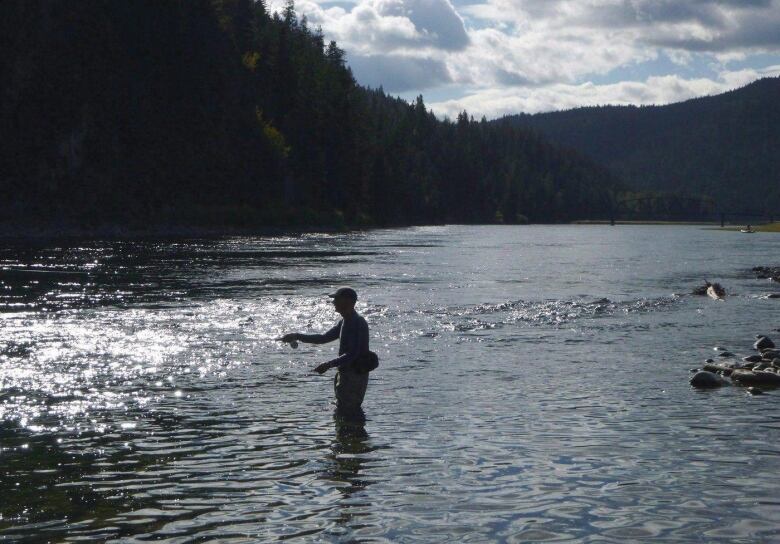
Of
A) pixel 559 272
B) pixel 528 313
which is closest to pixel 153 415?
pixel 528 313

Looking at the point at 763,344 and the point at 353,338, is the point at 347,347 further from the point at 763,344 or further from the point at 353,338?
the point at 763,344

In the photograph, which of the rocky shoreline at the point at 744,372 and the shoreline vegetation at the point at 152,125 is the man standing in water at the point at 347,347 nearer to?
the rocky shoreline at the point at 744,372

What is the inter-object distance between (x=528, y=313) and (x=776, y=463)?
20.1 meters

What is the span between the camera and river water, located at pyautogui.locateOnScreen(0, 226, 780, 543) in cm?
994

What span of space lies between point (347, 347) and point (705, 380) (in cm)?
850

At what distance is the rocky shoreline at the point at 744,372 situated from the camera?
18.6m

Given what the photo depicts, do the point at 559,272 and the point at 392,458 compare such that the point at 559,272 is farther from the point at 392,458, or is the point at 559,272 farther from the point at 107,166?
the point at 107,166

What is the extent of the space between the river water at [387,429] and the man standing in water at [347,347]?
1.51 feet

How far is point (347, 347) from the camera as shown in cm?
1402

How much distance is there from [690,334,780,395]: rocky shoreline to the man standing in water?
802cm

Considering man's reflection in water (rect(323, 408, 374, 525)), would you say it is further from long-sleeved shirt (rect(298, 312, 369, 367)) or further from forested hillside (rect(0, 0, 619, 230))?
forested hillside (rect(0, 0, 619, 230))

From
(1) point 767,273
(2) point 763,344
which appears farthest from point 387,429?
(1) point 767,273

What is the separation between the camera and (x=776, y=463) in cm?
1247

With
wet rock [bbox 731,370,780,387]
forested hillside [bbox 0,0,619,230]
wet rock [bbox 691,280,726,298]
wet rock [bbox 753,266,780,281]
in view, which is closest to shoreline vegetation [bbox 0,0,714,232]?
forested hillside [bbox 0,0,619,230]
